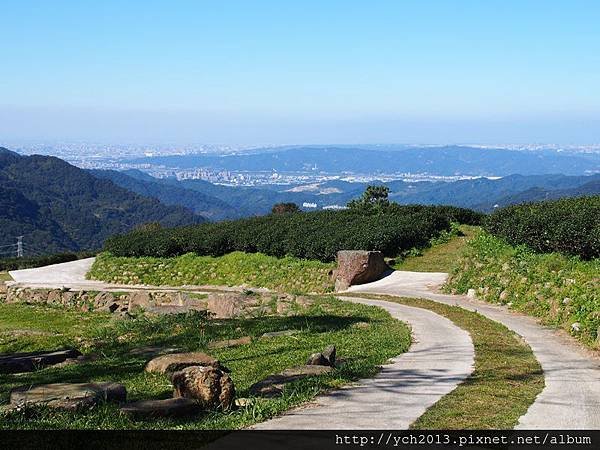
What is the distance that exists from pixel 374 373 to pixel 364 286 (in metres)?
14.3

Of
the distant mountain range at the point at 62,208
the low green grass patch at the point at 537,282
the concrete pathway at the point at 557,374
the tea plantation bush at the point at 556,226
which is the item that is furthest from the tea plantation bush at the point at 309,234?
the distant mountain range at the point at 62,208

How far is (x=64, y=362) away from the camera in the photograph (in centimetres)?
1173

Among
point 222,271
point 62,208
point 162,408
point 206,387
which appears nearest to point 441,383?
point 206,387

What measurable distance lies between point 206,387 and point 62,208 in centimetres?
15214

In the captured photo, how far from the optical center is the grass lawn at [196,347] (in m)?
6.59

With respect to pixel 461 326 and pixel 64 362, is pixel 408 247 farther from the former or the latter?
pixel 64 362

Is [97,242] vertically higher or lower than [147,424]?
lower

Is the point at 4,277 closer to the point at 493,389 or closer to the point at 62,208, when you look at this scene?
the point at 493,389

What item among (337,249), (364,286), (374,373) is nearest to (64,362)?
(374,373)

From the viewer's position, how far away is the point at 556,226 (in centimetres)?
1702

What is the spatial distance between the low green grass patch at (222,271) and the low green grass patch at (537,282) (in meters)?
6.06

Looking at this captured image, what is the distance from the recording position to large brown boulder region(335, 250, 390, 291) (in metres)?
23.7

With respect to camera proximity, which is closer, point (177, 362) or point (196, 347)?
point (177, 362)

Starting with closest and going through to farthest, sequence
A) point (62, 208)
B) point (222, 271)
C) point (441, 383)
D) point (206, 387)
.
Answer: point (206, 387), point (441, 383), point (222, 271), point (62, 208)
